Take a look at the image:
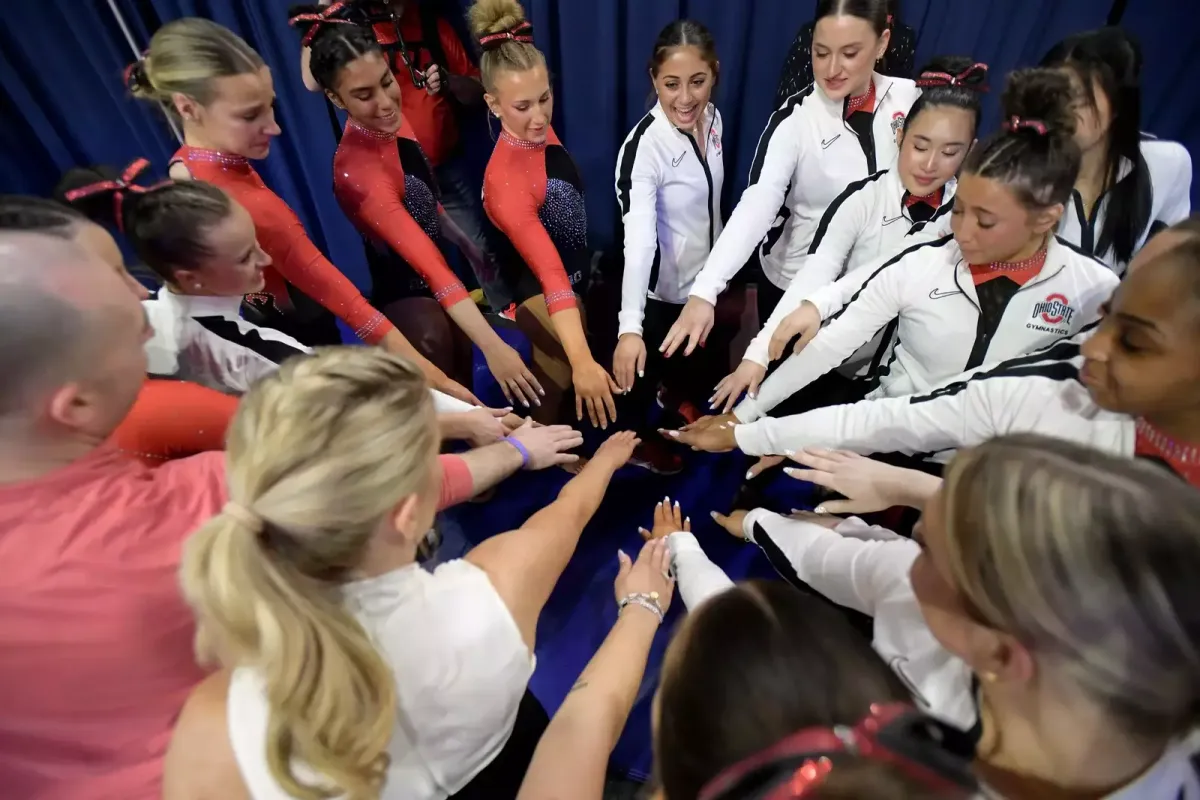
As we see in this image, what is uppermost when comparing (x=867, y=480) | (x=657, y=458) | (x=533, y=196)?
(x=533, y=196)

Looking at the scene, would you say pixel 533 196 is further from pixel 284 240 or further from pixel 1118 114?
pixel 1118 114

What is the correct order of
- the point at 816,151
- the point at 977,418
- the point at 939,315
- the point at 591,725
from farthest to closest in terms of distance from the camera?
1. the point at 816,151
2. the point at 939,315
3. the point at 977,418
4. the point at 591,725

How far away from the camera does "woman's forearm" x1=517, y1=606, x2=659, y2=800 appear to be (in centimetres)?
90

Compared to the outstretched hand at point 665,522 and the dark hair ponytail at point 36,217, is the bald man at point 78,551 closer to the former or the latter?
the dark hair ponytail at point 36,217

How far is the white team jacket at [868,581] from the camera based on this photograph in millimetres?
844

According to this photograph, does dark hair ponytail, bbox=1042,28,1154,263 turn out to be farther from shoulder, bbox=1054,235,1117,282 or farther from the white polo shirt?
the white polo shirt

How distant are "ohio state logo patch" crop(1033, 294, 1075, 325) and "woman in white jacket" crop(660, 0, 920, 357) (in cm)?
54

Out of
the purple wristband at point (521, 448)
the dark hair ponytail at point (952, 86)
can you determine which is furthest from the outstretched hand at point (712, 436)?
the dark hair ponytail at point (952, 86)

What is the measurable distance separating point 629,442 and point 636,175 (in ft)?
2.39

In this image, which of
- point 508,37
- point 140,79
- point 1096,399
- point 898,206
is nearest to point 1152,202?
point 898,206

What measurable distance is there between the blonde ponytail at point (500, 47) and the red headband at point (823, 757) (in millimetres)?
1594

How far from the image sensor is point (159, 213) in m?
1.15

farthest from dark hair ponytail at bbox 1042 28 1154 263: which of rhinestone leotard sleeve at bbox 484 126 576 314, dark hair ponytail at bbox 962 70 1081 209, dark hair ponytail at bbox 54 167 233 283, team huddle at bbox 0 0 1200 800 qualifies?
dark hair ponytail at bbox 54 167 233 283

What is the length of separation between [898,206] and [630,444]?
86 cm
